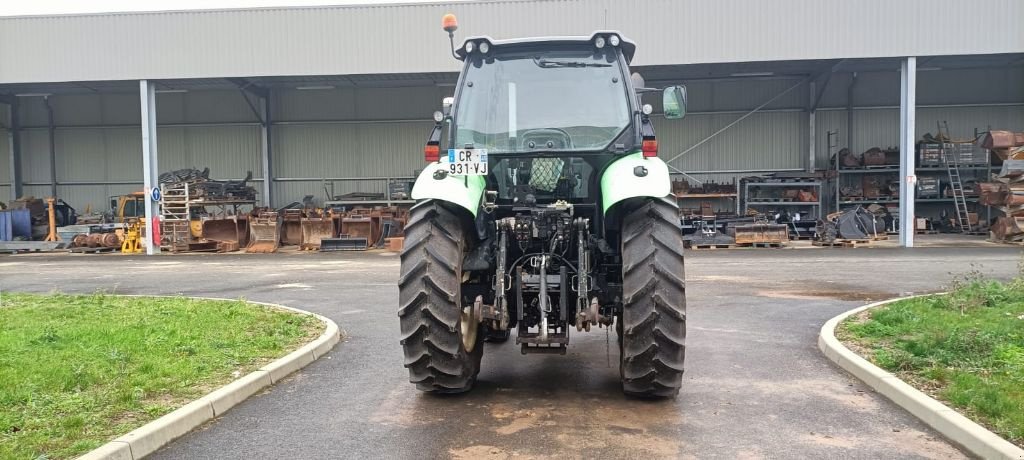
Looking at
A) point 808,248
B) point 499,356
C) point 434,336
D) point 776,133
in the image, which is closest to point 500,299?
point 434,336

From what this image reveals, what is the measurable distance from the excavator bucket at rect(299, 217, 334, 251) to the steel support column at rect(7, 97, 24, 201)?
15532 mm

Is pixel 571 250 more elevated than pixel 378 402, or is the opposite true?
pixel 571 250

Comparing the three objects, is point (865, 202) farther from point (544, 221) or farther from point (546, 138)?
point (544, 221)

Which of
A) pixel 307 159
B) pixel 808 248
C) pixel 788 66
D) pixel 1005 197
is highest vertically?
pixel 788 66

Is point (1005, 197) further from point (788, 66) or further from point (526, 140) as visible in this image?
→ point (526, 140)

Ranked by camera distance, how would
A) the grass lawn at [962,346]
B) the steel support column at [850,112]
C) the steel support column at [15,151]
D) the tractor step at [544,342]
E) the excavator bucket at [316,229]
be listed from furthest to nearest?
the steel support column at [15,151] → the steel support column at [850,112] → the excavator bucket at [316,229] → the tractor step at [544,342] → the grass lawn at [962,346]

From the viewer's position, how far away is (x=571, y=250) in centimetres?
593

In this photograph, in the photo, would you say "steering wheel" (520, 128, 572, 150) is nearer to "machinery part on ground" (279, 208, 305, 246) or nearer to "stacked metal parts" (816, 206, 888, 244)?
"stacked metal parts" (816, 206, 888, 244)

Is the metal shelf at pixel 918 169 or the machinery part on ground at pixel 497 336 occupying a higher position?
the metal shelf at pixel 918 169

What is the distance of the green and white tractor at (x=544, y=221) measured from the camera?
216 inches

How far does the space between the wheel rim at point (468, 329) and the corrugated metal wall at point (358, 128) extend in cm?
2386

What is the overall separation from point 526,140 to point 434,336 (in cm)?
178

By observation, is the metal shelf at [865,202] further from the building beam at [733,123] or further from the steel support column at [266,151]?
the steel support column at [266,151]

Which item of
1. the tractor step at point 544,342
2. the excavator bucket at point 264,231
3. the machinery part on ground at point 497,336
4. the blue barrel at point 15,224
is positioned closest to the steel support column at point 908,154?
the machinery part on ground at point 497,336
